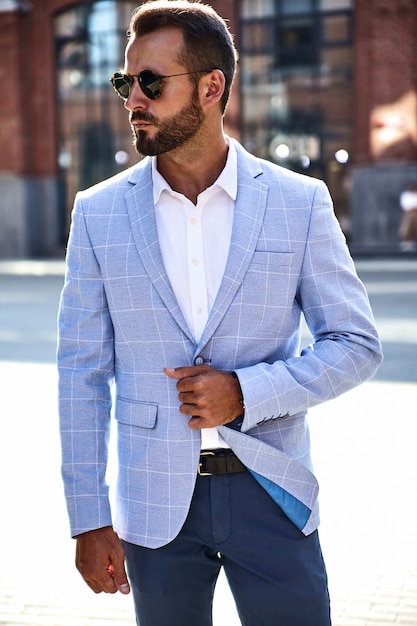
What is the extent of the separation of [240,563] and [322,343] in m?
0.56

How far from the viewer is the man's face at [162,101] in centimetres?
242

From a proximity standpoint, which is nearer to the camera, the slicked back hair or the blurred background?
the slicked back hair

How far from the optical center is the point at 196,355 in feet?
7.89

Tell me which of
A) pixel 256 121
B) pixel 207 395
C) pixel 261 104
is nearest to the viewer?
pixel 207 395

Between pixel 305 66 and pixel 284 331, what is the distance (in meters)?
23.5

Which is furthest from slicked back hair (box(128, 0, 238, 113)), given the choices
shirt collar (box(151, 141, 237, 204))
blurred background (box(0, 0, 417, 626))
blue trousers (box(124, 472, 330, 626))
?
blurred background (box(0, 0, 417, 626))

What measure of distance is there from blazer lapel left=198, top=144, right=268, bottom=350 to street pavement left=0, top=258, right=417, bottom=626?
2220 millimetres

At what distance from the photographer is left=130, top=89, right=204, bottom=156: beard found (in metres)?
2.44

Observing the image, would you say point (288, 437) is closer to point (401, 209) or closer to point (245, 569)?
point (245, 569)

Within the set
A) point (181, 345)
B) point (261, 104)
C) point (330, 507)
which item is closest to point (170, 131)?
point (181, 345)

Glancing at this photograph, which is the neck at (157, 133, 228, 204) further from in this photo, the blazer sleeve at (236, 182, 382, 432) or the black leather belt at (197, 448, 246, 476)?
the black leather belt at (197, 448, 246, 476)

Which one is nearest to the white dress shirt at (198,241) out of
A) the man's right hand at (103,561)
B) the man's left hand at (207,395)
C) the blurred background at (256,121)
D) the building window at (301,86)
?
the man's left hand at (207,395)

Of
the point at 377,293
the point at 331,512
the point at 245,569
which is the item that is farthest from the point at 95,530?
the point at 377,293

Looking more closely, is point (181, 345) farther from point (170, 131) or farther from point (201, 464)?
point (170, 131)
